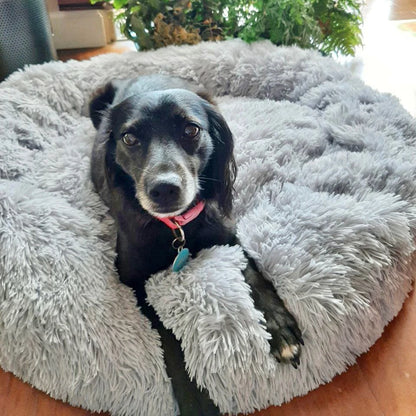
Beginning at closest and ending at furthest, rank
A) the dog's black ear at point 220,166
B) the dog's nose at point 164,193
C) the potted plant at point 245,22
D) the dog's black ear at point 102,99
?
the dog's nose at point 164,193 < the dog's black ear at point 220,166 < the dog's black ear at point 102,99 < the potted plant at point 245,22

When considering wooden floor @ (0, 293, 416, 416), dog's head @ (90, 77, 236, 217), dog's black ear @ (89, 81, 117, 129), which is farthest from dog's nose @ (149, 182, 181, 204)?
dog's black ear @ (89, 81, 117, 129)

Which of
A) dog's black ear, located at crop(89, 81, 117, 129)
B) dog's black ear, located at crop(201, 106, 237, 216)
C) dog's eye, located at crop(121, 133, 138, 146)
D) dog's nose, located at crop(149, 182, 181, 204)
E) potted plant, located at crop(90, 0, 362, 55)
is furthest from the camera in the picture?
potted plant, located at crop(90, 0, 362, 55)

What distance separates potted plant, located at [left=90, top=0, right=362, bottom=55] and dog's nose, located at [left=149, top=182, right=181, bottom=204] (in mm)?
1390

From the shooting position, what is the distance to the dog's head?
1.08 m

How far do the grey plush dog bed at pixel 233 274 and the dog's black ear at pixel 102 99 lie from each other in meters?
0.22

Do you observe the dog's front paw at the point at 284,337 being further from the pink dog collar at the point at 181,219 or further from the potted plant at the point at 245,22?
the potted plant at the point at 245,22

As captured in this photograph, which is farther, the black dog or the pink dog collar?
the pink dog collar

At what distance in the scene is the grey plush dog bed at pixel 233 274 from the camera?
1.07m

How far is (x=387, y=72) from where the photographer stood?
2.60m

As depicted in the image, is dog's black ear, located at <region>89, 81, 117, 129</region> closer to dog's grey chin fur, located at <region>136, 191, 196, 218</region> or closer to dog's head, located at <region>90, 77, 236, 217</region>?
dog's head, located at <region>90, 77, 236, 217</region>

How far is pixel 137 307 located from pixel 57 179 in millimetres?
612

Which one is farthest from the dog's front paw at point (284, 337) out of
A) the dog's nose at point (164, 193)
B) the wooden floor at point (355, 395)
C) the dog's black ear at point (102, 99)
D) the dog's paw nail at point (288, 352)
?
the dog's black ear at point (102, 99)

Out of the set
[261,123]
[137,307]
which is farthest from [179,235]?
[261,123]

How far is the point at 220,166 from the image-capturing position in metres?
1.29
